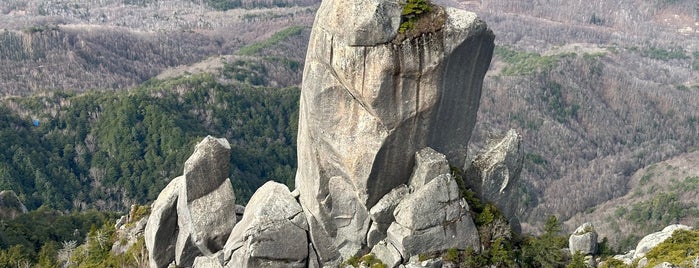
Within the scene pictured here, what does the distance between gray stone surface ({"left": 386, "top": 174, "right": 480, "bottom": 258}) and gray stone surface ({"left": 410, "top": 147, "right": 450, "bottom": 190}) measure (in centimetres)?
71

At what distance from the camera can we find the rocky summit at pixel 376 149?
50.4 meters

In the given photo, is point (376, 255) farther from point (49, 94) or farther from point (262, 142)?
point (49, 94)

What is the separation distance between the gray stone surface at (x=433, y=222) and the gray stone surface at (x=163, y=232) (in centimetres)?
1808

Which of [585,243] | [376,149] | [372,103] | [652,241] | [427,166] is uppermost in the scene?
[372,103]

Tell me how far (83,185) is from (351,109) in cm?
12175

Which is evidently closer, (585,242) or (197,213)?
(197,213)

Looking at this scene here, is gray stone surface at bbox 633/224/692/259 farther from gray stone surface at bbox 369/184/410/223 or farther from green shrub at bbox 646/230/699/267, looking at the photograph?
gray stone surface at bbox 369/184/410/223

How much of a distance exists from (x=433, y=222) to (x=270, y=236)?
11.0 m

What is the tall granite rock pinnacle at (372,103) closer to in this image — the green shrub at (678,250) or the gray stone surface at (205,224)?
the gray stone surface at (205,224)

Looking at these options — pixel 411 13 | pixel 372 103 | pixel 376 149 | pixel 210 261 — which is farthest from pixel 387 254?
pixel 411 13

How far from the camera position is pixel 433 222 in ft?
167

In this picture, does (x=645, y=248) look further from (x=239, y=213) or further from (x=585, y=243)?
(x=239, y=213)

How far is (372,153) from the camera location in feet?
170

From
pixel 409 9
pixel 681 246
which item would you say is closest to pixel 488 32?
pixel 409 9
